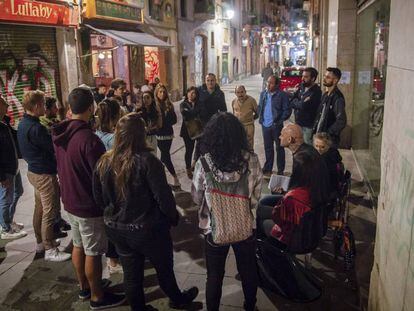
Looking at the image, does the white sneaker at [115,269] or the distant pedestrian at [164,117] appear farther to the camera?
the distant pedestrian at [164,117]

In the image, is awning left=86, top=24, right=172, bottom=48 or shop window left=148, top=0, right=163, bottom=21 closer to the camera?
awning left=86, top=24, right=172, bottom=48

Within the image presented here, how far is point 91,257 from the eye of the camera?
3.61 meters

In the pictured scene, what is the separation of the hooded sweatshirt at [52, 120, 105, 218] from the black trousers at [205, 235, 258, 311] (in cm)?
105

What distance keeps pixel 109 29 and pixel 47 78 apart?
377 cm

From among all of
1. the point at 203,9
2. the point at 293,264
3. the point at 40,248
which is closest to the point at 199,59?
the point at 203,9

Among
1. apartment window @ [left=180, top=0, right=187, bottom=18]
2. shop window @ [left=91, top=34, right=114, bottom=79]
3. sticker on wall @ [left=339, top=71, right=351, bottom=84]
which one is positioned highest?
apartment window @ [left=180, top=0, right=187, bottom=18]

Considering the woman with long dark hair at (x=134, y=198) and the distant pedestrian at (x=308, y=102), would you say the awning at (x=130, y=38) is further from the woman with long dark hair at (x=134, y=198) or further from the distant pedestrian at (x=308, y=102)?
the woman with long dark hair at (x=134, y=198)

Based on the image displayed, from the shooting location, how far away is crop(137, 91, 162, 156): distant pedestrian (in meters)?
6.39

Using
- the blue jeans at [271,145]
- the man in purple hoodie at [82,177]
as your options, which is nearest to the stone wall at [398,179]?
the man in purple hoodie at [82,177]

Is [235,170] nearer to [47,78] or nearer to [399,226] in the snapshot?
[399,226]

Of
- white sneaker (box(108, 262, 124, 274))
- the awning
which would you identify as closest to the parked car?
the awning

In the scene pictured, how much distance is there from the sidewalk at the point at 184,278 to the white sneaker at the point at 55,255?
0.19 ft

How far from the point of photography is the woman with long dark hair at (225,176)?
9.84 feet

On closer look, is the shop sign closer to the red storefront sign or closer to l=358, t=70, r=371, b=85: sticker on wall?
the red storefront sign
